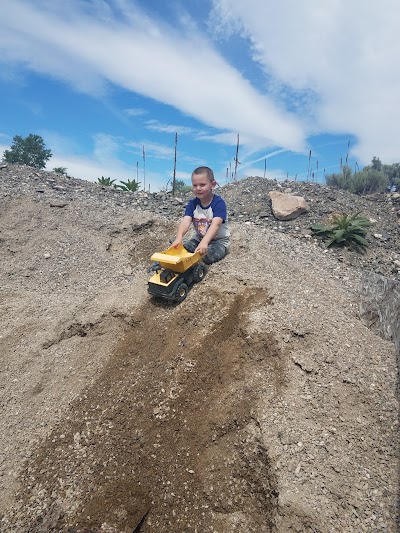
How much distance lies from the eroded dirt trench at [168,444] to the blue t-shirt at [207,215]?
1.61m

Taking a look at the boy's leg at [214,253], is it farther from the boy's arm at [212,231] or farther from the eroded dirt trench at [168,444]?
the eroded dirt trench at [168,444]

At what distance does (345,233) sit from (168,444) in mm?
5168

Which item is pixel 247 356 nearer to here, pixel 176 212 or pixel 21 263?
pixel 21 263

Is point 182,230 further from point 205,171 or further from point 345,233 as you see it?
point 345,233

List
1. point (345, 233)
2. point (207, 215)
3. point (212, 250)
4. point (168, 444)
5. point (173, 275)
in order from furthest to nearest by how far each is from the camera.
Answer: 1. point (345, 233)
2. point (207, 215)
3. point (212, 250)
4. point (173, 275)
5. point (168, 444)

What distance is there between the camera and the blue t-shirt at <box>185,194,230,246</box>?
4.96 metres

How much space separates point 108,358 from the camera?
12.6 feet

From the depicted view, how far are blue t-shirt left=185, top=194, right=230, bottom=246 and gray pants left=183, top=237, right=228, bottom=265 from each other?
109mm

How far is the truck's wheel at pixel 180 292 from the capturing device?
433 cm

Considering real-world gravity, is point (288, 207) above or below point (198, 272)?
above

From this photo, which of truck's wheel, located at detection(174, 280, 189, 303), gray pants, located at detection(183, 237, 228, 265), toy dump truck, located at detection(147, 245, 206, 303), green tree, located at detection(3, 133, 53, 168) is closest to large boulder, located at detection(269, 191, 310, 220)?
gray pants, located at detection(183, 237, 228, 265)

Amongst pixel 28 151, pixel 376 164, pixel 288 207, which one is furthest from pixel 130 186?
pixel 28 151

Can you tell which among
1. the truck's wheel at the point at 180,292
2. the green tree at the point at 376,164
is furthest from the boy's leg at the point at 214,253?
the green tree at the point at 376,164

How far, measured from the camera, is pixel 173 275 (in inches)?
173
